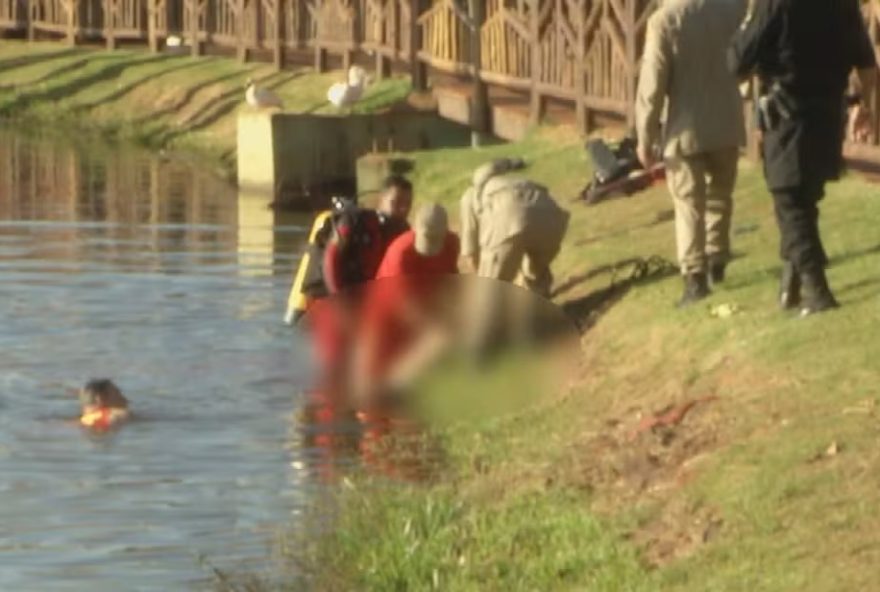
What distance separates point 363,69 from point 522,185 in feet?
59.5

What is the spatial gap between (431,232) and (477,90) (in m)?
13.0

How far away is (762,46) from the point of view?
12875mm

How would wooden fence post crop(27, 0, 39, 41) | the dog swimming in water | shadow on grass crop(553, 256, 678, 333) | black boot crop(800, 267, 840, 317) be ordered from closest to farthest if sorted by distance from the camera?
black boot crop(800, 267, 840, 317)
the dog swimming in water
shadow on grass crop(553, 256, 678, 333)
wooden fence post crop(27, 0, 39, 41)

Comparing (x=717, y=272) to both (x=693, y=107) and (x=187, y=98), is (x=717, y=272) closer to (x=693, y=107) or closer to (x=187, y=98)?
(x=693, y=107)

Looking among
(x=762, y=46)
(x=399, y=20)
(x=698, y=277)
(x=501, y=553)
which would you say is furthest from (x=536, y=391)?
(x=399, y=20)

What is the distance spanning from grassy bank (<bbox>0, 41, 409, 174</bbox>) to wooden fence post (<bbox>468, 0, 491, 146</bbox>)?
2921mm

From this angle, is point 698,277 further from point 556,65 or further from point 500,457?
point 556,65

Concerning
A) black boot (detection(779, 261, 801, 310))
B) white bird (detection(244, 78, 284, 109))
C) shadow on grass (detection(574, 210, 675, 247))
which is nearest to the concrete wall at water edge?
white bird (detection(244, 78, 284, 109))

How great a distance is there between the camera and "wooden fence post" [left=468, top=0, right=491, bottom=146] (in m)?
28.8

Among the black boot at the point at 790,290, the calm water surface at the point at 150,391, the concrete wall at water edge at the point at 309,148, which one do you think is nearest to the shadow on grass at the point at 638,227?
the calm water surface at the point at 150,391

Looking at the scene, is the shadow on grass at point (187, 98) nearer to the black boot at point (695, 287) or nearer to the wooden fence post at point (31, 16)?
the wooden fence post at point (31, 16)

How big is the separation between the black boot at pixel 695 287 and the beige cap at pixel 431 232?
1.77m

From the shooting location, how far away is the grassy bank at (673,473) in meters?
9.77

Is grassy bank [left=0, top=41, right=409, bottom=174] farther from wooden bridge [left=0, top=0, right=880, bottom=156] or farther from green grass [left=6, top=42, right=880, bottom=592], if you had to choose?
green grass [left=6, top=42, right=880, bottom=592]
